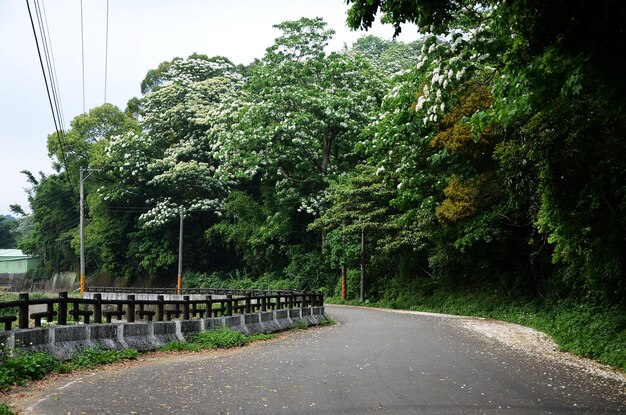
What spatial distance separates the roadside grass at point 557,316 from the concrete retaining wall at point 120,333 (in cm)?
854

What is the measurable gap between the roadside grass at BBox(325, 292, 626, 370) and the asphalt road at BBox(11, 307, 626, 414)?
156cm

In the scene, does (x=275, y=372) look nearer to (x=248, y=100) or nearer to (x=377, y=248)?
(x=377, y=248)

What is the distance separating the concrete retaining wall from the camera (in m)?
11.4

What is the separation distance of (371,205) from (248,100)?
40.9 ft

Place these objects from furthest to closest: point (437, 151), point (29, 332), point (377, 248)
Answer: point (377, 248) < point (437, 151) < point (29, 332)

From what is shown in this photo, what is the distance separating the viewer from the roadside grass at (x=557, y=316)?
571 inches

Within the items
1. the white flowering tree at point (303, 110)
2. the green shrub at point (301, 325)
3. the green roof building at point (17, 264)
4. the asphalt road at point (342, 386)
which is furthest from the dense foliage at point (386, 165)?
the green shrub at point (301, 325)

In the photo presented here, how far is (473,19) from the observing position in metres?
14.3

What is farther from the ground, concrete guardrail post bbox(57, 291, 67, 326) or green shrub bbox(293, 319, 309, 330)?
concrete guardrail post bbox(57, 291, 67, 326)

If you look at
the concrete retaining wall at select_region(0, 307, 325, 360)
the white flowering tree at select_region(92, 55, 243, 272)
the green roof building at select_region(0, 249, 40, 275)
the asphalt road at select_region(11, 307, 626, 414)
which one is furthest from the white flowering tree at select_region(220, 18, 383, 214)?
the green roof building at select_region(0, 249, 40, 275)

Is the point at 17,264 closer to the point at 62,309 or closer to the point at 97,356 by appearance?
the point at 62,309

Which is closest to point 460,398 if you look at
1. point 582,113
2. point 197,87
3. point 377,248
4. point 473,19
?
point 582,113

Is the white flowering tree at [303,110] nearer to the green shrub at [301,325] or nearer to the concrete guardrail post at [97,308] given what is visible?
the green shrub at [301,325]

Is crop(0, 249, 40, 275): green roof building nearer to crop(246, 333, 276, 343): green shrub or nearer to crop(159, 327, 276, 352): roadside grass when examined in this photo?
crop(246, 333, 276, 343): green shrub
